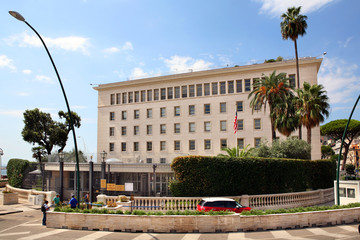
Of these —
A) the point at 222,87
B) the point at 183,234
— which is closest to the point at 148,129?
the point at 222,87

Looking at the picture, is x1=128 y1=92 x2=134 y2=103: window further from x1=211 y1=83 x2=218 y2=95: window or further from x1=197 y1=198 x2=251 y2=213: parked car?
x1=197 y1=198 x2=251 y2=213: parked car

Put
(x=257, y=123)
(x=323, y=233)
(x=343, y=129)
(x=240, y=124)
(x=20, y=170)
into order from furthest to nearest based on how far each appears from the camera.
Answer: (x=343, y=129) < (x=240, y=124) < (x=257, y=123) < (x=20, y=170) < (x=323, y=233)

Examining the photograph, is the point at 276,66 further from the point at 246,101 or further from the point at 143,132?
the point at 143,132

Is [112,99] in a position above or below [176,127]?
above

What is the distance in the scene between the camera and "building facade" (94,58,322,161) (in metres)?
48.6

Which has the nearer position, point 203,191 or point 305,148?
point 203,191

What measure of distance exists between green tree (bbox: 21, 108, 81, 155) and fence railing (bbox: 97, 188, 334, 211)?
4962 cm

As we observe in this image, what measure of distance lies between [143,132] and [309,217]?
4255 centimetres

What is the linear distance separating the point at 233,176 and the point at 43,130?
56.7m

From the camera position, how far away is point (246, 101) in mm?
49219

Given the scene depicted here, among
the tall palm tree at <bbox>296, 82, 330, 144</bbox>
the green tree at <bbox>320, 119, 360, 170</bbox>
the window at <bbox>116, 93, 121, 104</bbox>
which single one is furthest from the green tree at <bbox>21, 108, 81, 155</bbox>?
the green tree at <bbox>320, 119, 360, 170</bbox>

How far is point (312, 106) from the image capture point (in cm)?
3659

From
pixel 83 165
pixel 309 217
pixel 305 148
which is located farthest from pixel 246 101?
pixel 309 217

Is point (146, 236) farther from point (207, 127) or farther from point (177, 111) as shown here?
point (177, 111)
